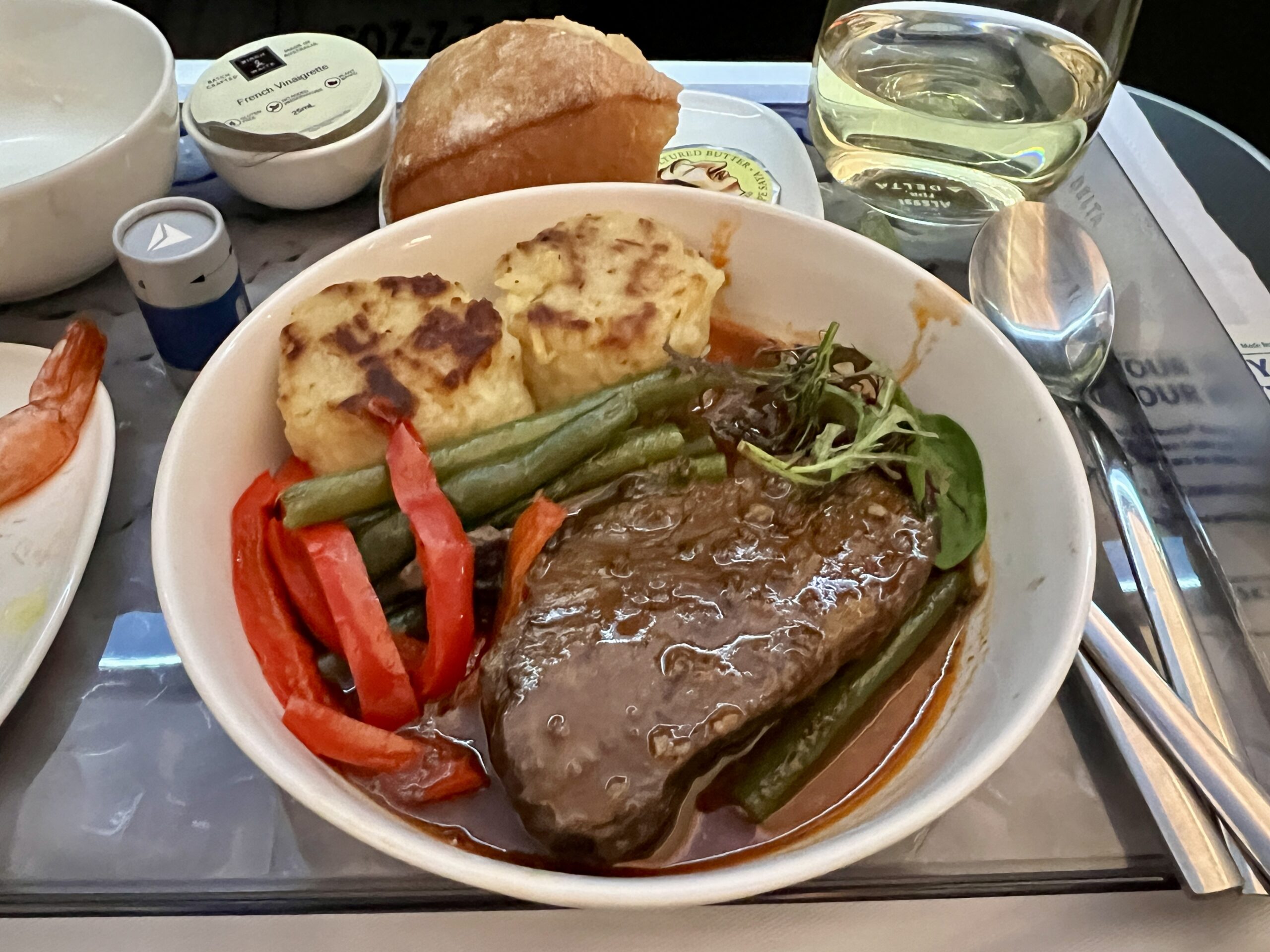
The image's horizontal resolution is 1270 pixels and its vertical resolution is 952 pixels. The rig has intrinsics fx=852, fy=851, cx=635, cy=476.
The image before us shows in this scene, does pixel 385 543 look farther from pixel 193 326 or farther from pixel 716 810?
pixel 193 326

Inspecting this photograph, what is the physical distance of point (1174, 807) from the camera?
1194mm

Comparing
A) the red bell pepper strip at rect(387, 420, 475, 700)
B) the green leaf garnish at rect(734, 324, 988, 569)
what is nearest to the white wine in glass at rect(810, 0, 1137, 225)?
the green leaf garnish at rect(734, 324, 988, 569)

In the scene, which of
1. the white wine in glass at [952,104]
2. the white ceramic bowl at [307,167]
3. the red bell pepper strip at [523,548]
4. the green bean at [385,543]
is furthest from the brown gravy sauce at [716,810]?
the white ceramic bowl at [307,167]

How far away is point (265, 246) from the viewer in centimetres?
207

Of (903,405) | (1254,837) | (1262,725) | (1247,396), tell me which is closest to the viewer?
(1254,837)

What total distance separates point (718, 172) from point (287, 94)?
1.05m

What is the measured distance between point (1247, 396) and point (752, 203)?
1.17m

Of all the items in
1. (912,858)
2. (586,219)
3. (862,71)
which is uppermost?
(862,71)

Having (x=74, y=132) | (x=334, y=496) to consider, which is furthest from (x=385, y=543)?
(x=74, y=132)

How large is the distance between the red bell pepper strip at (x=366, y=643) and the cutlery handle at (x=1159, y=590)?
1.16 meters

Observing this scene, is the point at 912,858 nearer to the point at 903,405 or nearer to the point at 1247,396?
the point at 903,405

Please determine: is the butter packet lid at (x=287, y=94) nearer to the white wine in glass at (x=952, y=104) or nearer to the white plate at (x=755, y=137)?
the white plate at (x=755, y=137)

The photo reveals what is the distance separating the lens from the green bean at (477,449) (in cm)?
124

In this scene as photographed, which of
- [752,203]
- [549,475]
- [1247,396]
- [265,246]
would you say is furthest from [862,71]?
[265,246]
